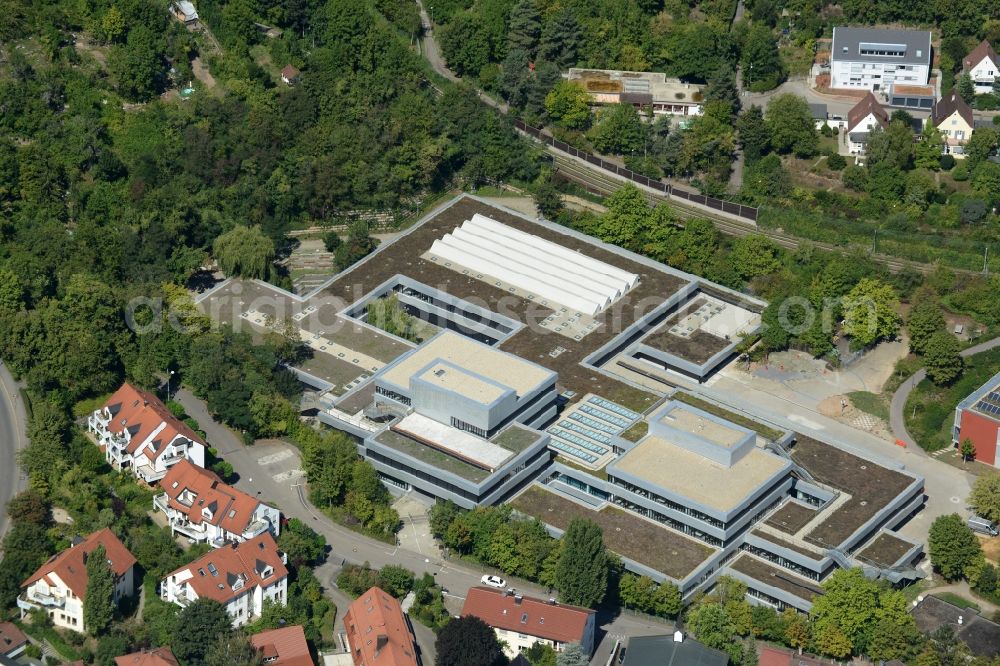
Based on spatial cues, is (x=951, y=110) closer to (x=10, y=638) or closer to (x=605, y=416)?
(x=605, y=416)

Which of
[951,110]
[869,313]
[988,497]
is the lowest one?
[988,497]

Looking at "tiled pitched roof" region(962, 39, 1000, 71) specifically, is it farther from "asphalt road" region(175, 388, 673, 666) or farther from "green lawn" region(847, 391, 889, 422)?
"asphalt road" region(175, 388, 673, 666)

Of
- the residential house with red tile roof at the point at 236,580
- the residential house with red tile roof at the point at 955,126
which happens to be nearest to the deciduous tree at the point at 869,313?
the residential house with red tile roof at the point at 955,126

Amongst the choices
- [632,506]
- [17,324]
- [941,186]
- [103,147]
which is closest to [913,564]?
[632,506]

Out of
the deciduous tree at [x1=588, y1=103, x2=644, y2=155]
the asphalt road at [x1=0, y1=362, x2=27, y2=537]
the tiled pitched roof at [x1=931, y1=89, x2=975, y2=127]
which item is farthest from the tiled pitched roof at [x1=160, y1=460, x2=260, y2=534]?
the tiled pitched roof at [x1=931, y1=89, x2=975, y2=127]

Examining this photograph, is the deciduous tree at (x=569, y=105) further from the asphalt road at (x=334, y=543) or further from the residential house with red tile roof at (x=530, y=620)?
the residential house with red tile roof at (x=530, y=620)

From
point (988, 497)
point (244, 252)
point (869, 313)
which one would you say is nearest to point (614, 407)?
point (869, 313)

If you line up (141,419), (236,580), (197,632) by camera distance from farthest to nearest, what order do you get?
(141,419) → (236,580) → (197,632)

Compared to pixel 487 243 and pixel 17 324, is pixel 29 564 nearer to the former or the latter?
pixel 17 324
